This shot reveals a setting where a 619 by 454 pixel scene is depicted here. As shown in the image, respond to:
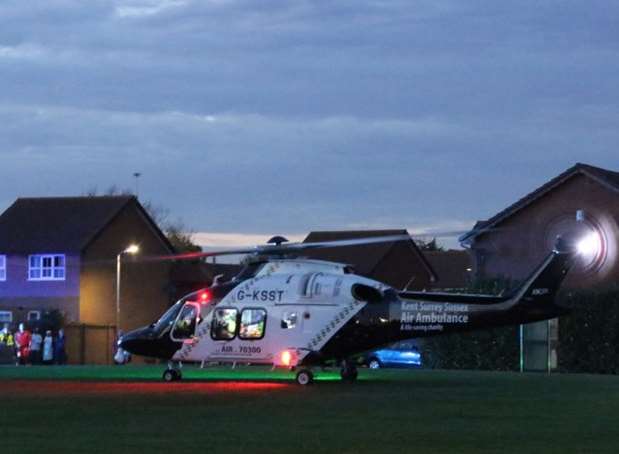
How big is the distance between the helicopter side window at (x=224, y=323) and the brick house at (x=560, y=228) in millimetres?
23794

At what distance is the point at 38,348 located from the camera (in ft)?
212

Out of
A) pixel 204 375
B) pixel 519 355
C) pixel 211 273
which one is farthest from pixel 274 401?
pixel 211 273

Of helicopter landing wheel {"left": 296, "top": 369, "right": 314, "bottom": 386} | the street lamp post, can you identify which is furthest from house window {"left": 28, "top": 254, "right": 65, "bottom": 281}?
helicopter landing wheel {"left": 296, "top": 369, "right": 314, "bottom": 386}

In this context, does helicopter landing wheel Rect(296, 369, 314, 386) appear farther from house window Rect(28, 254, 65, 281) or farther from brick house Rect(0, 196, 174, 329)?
house window Rect(28, 254, 65, 281)

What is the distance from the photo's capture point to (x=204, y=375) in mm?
42219

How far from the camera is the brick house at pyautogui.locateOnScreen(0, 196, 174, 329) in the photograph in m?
78.7

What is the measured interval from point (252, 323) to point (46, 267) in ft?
144

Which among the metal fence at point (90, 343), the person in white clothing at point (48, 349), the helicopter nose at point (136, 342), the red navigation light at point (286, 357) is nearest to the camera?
the red navigation light at point (286, 357)

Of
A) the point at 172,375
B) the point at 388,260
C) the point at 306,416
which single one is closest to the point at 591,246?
the point at 172,375

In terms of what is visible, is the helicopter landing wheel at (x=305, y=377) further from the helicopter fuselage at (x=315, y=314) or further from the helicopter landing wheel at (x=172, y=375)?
the helicopter landing wheel at (x=172, y=375)

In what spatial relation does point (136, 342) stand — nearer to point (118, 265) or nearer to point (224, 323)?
point (224, 323)

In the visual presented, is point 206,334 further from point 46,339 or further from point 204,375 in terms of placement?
point 46,339

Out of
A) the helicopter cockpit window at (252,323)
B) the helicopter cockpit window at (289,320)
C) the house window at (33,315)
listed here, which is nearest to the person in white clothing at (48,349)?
the house window at (33,315)

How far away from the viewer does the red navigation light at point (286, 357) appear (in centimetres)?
3738
